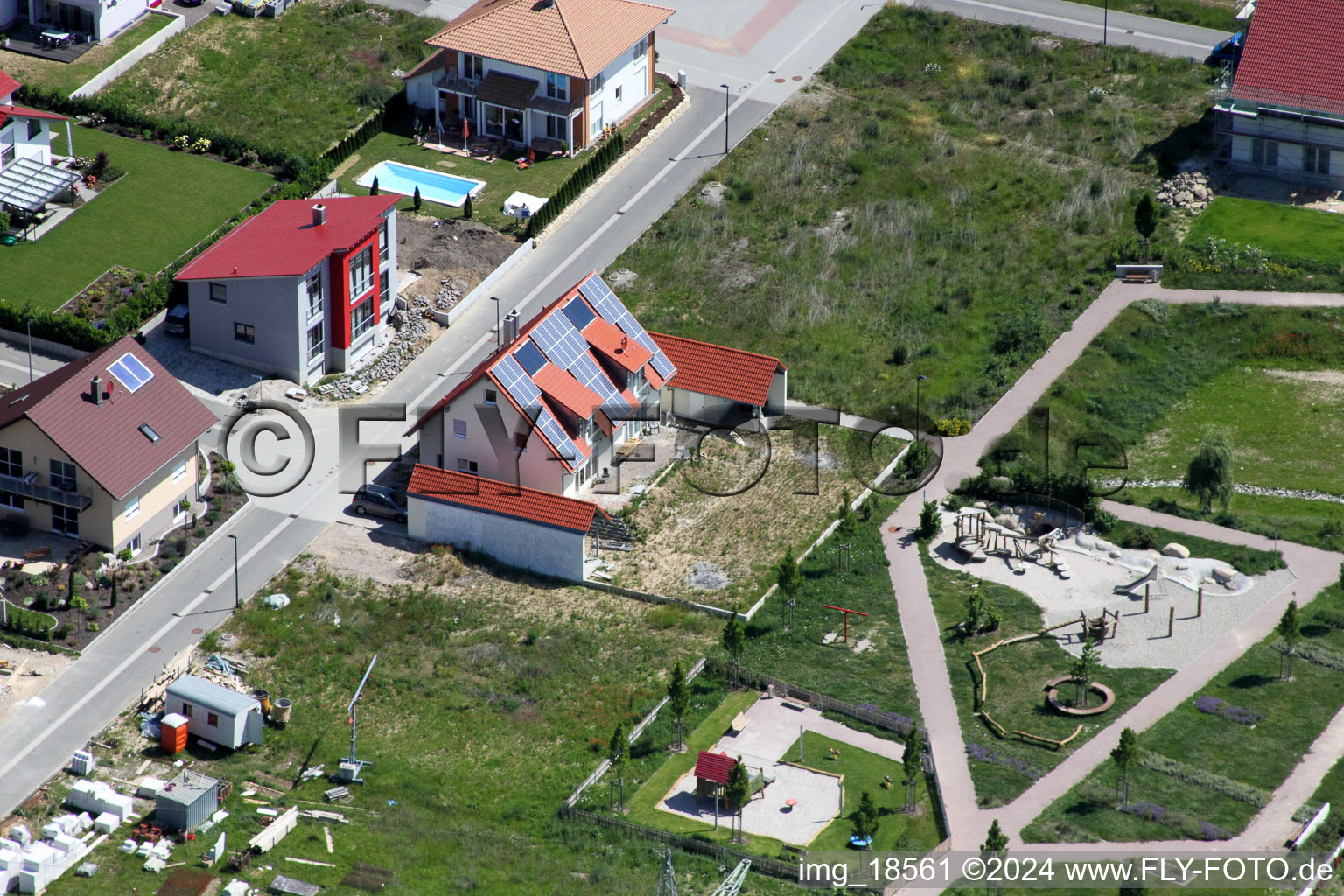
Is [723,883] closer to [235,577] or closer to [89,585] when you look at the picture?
[235,577]

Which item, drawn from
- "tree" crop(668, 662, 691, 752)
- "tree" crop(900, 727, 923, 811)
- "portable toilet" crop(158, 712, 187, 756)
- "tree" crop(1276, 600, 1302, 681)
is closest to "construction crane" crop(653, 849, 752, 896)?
"tree" crop(900, 727, 923, 811)

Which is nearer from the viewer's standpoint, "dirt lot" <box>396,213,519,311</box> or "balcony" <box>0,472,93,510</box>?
"balcony" <box>0,472,93,510</box>

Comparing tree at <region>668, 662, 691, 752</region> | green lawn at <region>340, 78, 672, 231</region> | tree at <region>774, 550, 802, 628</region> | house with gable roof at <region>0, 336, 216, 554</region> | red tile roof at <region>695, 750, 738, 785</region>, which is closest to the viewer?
red tile roof at <region>695, 750, 738, 785</region>

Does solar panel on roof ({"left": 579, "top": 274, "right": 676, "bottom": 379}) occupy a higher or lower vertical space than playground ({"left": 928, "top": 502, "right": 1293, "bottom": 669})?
higher

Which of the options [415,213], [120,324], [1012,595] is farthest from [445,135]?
[1012,595]

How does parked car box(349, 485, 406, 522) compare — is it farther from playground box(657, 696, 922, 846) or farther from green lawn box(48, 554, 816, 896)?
playground box(657, 696, 922, 846)
